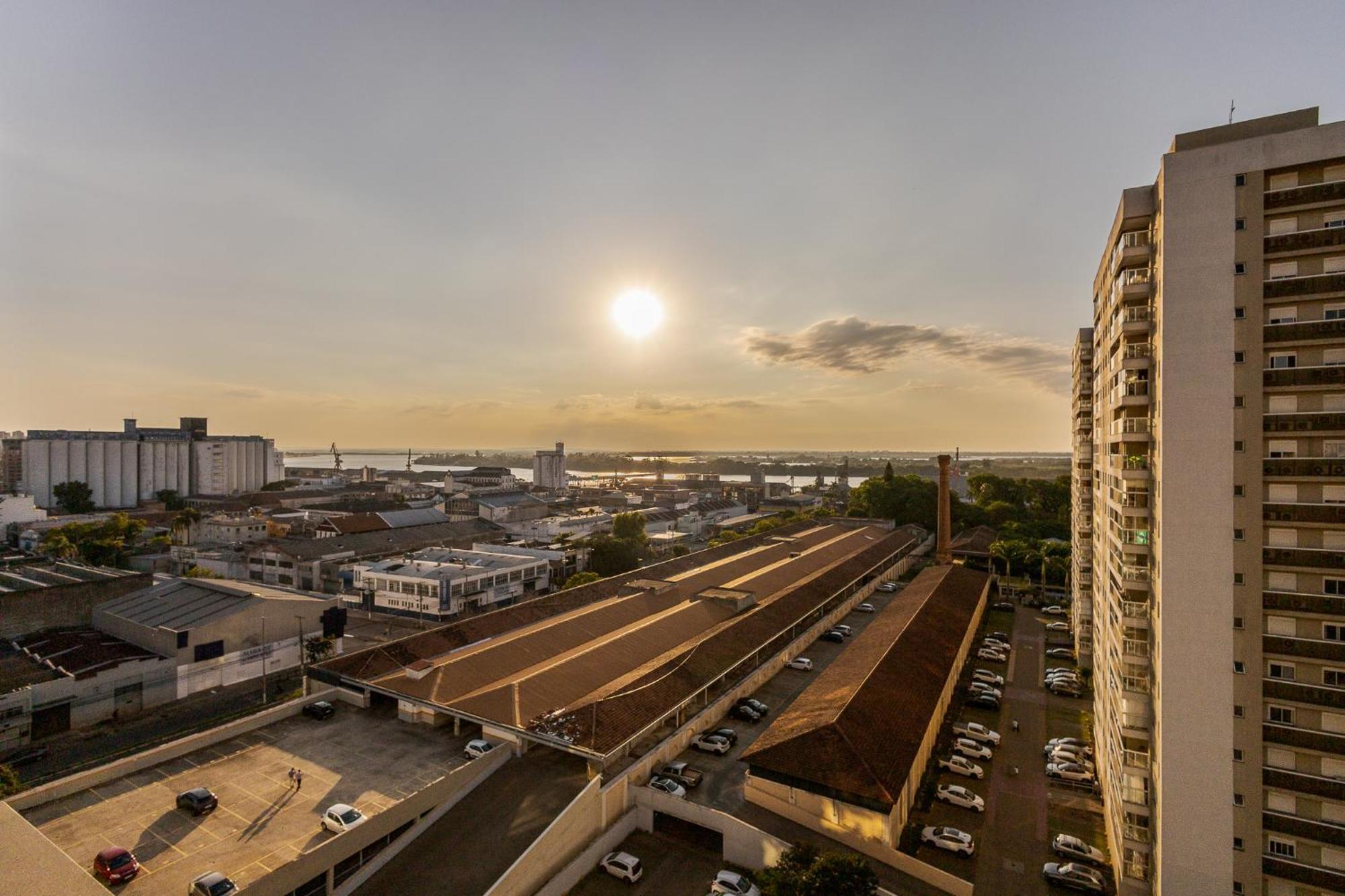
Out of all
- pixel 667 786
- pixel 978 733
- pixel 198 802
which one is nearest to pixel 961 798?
pixel 978 733

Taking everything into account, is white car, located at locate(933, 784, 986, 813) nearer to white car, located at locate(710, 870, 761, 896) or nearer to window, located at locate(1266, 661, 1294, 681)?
white car, located at locate(710, 870, 761, 896)

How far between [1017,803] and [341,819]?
2630 cm

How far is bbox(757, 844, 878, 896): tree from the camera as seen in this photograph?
57.4 feet

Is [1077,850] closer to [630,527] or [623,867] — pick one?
[623,867]

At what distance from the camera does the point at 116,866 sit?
1742 centimetres

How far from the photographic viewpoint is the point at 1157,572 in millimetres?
19250

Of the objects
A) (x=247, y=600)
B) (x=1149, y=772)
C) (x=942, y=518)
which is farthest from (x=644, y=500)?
(x=1149, y=772)

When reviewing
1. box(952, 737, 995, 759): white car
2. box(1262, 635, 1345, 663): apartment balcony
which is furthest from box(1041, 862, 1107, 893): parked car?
box(1262, 635, 1345, 663): apartment balcony

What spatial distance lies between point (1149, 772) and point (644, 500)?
365 feet

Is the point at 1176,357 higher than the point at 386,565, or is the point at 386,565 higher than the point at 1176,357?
the point at 1176,357

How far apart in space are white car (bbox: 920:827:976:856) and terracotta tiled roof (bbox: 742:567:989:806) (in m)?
2.32

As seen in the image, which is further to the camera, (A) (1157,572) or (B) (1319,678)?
(A) (1157,572)

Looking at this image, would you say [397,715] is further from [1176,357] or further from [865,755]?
[1176,357]

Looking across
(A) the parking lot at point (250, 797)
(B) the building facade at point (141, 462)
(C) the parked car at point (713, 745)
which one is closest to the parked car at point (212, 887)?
(A) the parking lot at point (250, 797)
